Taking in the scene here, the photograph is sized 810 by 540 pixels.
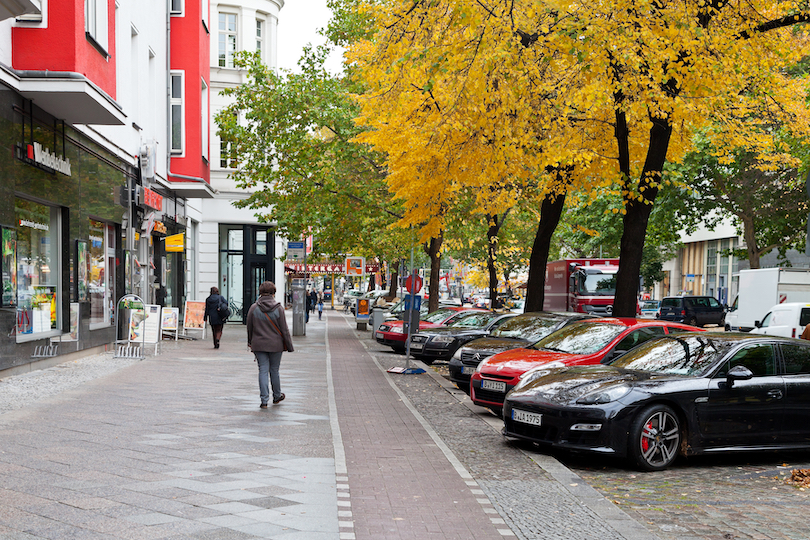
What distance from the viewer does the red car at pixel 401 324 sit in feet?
73.8

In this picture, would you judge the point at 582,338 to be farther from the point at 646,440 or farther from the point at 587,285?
→ the point at 587,285

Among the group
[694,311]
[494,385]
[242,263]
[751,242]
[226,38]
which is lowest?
[694,311]

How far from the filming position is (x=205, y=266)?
36.6 metres

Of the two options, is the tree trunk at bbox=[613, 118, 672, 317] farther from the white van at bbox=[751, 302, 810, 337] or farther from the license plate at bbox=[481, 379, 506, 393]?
the white van at bbox=[751, 302, 810, 337]

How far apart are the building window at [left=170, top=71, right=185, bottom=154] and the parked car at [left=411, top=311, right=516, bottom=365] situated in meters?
10.5

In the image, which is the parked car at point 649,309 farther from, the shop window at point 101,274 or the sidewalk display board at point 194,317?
the shop window at point 101,274

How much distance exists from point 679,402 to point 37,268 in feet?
37.0

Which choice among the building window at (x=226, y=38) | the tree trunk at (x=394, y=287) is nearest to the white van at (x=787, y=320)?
the building window at (x=226, y=38)

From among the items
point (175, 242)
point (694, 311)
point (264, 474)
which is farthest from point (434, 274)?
point (264, 474)

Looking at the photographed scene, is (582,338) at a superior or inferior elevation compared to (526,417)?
superior

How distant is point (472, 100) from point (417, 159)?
3.93m

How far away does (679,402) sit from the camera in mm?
8555

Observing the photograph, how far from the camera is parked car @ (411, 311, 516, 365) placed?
63.1ft

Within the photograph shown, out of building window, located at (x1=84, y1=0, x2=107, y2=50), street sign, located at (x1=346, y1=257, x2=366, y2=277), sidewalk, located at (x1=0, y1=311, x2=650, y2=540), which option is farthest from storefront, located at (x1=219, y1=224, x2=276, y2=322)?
sidewalk, located at (x1=0, y1=311, x2=650, y2=540)
